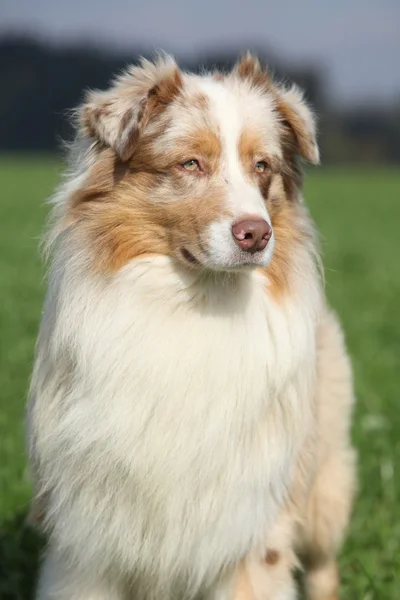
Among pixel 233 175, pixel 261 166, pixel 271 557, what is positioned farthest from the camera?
pixel 271 557

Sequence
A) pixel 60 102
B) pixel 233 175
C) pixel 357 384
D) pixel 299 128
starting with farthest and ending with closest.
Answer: pixel 60 102, pixel 357 384, pixel 299 128, pixel 233 175

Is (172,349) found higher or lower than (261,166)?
lower

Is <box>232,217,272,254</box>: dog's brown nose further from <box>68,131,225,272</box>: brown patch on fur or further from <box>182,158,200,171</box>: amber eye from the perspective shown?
<box>182,158,200,171</box>: amber eye

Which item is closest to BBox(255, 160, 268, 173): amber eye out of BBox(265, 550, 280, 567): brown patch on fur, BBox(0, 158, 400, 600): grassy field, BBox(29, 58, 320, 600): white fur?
BBox(29, 58, 320, 600): white fur

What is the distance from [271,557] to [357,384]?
15.5 feet

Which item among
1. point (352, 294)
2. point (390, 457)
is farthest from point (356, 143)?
point (390, 457)

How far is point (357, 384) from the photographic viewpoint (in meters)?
9.05

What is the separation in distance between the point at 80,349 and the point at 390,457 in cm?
351

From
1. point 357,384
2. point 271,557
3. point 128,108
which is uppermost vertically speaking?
point 128,108

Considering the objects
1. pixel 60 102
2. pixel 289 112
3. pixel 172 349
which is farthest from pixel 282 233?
pixel 60 102

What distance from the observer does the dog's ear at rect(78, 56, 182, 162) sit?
4191 millimetres

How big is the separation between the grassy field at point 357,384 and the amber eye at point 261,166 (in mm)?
1156

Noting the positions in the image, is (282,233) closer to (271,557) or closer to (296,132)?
(296,132)

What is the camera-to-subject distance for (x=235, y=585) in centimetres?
442
